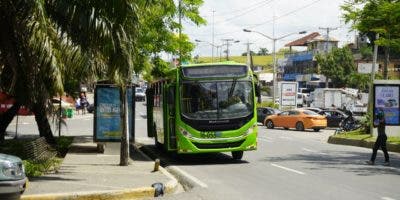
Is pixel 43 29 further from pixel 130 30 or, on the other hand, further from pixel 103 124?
pixel 103 124

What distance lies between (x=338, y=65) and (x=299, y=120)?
5016cm

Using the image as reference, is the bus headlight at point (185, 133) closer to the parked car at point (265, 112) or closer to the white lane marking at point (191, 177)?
the white lane marking at point (191, 177)

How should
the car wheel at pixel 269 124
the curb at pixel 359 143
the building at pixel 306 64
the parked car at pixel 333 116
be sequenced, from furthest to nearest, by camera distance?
the building at pixel 306 64
the parked car at pixel 333 116
the car wheel at pixel 269 124
the curb at pixel 359 143

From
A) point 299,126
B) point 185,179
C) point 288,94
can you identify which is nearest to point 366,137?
point 299,126

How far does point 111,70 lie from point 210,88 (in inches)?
205

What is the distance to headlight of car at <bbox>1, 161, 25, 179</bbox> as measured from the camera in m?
8.61

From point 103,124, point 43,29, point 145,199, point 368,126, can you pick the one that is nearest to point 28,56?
point 43,29

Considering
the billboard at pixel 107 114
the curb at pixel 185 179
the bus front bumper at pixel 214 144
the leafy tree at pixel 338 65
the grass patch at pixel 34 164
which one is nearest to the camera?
the curb at pixel 185 179

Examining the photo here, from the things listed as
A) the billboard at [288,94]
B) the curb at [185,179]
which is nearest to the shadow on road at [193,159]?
the curb at [185,179]

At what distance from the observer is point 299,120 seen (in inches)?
1651

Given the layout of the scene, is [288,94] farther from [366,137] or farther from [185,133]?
[185,133]

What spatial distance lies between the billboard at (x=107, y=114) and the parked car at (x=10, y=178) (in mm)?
12141

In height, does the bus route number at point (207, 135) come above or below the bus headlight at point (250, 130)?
below

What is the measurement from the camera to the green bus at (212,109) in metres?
18.2
